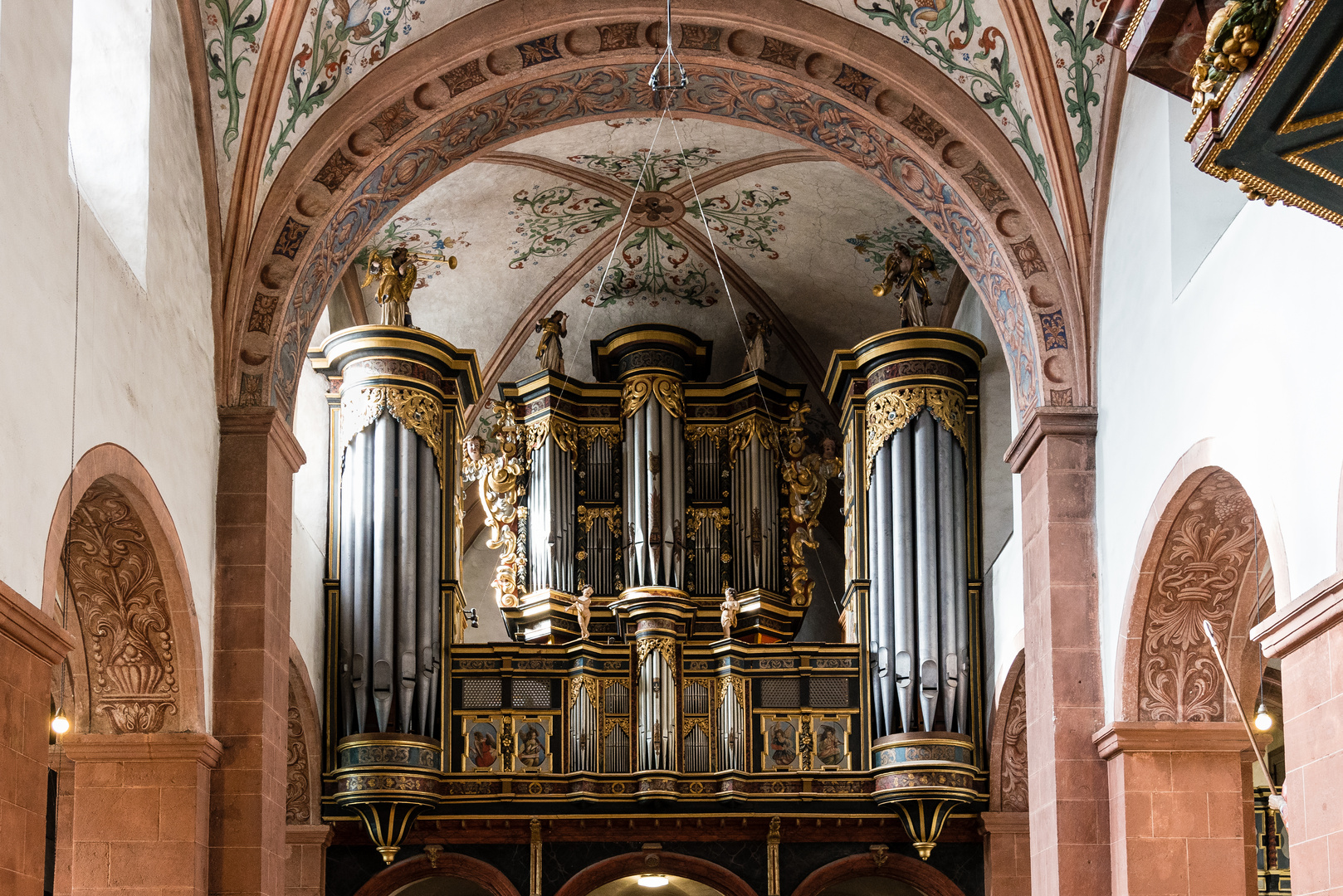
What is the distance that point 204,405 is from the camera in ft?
35.9

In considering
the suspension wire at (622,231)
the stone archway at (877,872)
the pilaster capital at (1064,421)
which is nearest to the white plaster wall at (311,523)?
the suspension wire at (622,231)

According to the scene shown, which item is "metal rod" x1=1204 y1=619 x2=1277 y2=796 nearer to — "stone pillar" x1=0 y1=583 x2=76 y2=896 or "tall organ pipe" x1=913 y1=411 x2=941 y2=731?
"tall organ pipe" x1=913 y1=411 x2=941 y2=731

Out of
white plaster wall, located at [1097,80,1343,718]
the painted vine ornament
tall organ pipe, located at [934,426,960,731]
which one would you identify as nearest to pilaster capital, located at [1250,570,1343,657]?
white plaster wall, located at [1097,80,1343,718]

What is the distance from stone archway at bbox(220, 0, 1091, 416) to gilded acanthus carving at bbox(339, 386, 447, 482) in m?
3.24

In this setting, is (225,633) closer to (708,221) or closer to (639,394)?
(639,394)

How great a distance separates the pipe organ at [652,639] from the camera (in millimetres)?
14922

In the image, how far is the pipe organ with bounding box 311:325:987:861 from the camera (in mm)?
14922

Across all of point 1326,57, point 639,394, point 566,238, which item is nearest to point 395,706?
point 639,394

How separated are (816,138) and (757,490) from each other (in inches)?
188

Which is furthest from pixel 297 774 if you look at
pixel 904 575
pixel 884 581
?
pixel 904 575

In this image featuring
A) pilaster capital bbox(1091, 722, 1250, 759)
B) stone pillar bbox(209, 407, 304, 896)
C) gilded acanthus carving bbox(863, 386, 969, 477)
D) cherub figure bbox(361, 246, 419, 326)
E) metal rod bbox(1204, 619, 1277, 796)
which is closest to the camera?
metal rod bbox(1204, 619, 1277, 796)

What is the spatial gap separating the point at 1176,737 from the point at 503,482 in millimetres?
8008

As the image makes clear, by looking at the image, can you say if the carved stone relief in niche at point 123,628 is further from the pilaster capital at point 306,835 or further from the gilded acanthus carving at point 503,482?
the gilded acanthus carving at point 503,482

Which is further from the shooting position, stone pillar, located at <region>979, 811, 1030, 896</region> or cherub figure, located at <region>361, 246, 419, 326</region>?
cherub figure, located at <region>361, 246, 419, 326</region>
